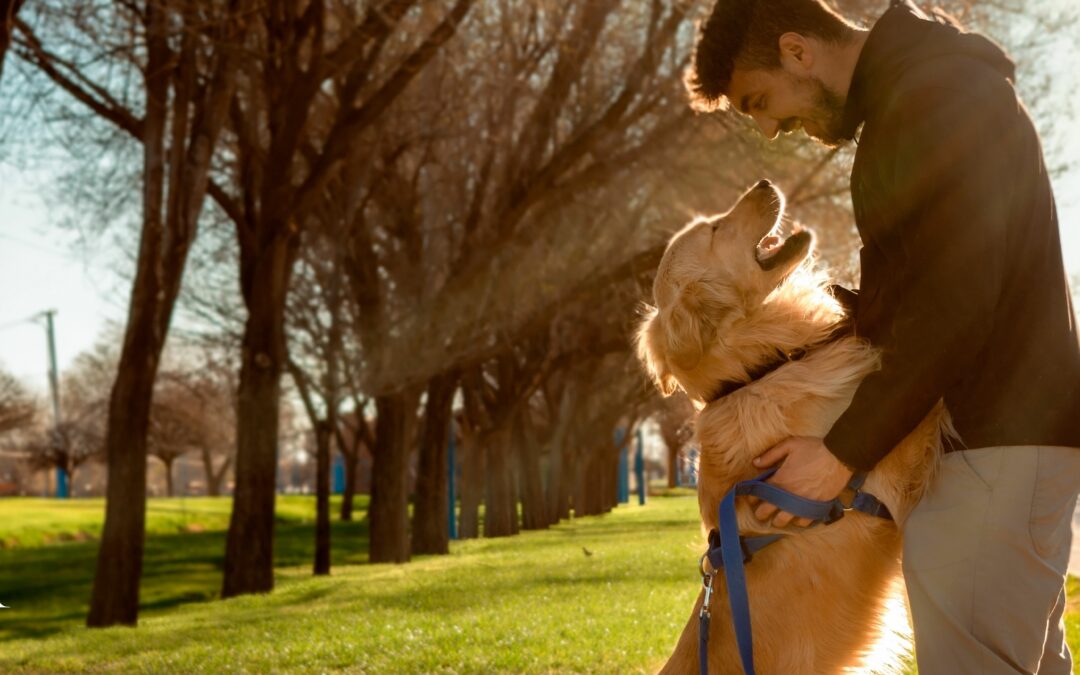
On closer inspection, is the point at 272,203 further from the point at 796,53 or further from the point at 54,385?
the point at 54,385

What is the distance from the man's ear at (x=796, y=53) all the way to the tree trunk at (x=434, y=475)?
64.3ft

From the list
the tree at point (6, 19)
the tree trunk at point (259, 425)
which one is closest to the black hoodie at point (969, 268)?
the tree at point (6, 19)


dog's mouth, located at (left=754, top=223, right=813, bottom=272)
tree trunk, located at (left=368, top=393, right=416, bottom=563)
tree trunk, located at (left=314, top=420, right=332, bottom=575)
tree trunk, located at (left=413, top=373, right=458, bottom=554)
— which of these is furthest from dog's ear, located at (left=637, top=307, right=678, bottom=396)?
tree trunk, located at (left=413, top=373, right=458, bottom=554)

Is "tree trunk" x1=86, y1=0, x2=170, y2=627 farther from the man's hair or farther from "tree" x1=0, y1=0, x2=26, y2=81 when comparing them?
the man's hair

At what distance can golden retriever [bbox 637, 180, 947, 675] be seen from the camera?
3074 millimetres

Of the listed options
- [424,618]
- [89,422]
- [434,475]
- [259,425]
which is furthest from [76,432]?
[424,618]

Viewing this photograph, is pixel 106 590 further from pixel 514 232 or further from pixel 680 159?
pixel 680 159

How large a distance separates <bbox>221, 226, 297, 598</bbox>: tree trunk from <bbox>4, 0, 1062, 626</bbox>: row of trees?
0.12ft

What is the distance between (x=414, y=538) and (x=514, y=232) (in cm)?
859

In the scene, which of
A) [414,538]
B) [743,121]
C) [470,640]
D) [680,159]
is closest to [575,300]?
[680,159]

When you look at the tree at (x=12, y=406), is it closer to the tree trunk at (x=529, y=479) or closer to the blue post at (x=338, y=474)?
the tree trunk at (x=529, y=479)

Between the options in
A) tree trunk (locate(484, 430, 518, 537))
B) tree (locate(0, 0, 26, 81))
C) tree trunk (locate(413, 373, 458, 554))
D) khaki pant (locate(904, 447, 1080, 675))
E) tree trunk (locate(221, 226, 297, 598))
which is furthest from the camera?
tree trunk (locate(484, 430, 518, 537))

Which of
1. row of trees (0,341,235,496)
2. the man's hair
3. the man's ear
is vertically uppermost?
row of trees (0,341,235,496)

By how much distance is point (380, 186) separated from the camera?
67.3 feet
